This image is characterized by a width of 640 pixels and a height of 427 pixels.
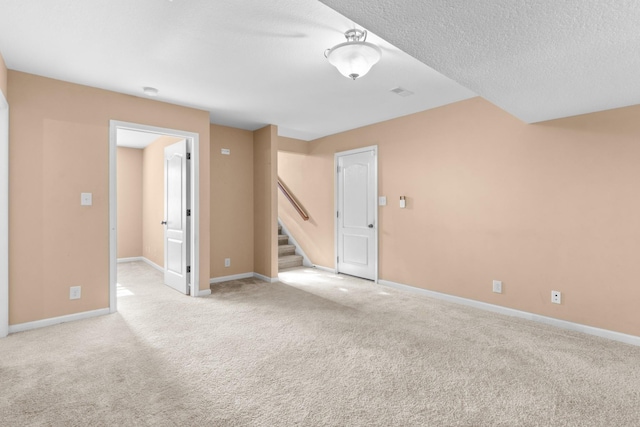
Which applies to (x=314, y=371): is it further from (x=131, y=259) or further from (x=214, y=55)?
→ (x=131, y=259)

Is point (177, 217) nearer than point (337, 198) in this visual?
Yes

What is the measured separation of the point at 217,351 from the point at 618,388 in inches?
110

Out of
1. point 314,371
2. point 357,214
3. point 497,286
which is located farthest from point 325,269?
point 314,371

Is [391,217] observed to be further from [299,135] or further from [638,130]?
[638,130]

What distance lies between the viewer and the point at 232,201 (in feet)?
16.9

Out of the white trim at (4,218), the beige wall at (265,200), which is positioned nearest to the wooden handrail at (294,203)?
the beige wall at (265,200)

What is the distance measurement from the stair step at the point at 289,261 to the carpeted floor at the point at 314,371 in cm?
232

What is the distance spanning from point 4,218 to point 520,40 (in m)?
4.11

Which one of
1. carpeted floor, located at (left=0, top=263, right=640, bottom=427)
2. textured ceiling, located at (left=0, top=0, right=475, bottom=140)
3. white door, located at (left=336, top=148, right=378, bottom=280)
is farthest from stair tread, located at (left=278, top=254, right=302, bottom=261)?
textured ceiling, located at (left=0, top=0, right=475, bottom=140)

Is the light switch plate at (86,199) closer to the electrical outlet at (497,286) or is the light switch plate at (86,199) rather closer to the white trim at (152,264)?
the white trim at (152,264)

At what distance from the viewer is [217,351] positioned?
260 centimetres

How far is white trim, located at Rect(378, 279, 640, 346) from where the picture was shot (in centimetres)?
285

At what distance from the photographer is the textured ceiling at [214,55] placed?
6.79ft

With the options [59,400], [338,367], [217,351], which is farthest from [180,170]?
[338,367]
